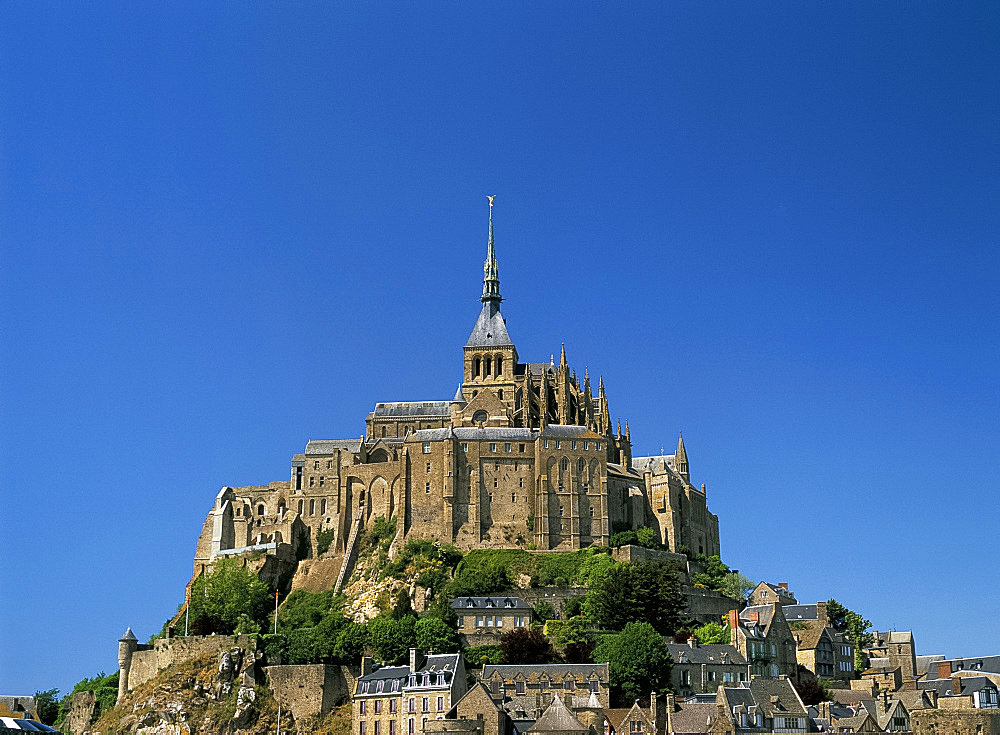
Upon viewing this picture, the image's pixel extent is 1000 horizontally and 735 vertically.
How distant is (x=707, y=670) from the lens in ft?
277

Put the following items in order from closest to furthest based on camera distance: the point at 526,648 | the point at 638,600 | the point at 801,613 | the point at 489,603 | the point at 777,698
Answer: the point at 777,698 → the point at 526,648 → the point at 638,600 → the point at 489,603 → the point at 801,613

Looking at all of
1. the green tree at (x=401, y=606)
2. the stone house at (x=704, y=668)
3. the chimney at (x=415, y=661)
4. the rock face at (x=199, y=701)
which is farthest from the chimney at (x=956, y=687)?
the rock face at (x=199, y=701)

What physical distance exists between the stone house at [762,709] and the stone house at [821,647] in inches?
584

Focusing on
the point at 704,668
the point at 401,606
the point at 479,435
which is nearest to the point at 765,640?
the point at 704,668

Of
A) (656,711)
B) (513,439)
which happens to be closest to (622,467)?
(513,439)

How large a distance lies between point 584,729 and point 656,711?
667 centimetres

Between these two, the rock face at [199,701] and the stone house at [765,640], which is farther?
→ the stone house at [765,640]

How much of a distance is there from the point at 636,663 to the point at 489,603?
50.1ft

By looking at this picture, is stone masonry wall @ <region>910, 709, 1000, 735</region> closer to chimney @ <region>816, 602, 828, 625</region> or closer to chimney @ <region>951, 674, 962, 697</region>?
chimney @ <region>951, 674, 962, 697</region>

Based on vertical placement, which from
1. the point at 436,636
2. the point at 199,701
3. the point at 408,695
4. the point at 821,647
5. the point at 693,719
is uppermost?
the point at 436,636

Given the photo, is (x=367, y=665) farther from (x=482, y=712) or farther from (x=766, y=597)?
(x=766, y=597)

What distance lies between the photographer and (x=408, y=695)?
250 ft

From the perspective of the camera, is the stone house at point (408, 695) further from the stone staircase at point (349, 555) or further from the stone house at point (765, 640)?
the stone staircase at point (349, 555)

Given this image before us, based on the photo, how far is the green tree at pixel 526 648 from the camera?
85.6 metres
